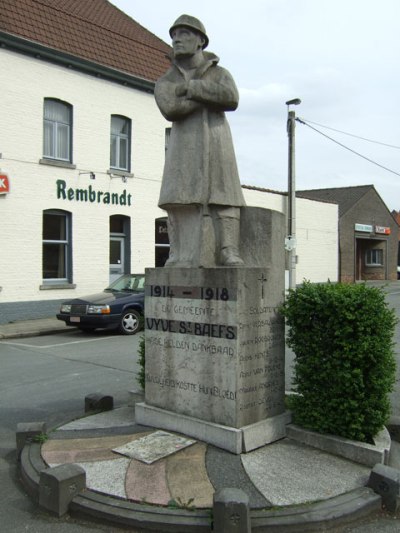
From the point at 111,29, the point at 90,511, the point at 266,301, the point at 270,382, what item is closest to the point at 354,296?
the point at 266,301

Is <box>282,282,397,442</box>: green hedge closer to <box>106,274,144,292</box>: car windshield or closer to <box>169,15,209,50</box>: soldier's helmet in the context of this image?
<box>169,15,209,50</box>: soldier's helmet

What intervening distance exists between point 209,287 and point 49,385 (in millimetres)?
4059

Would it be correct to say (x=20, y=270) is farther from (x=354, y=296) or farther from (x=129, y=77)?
(x=354, y=296)

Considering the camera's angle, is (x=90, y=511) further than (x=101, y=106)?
No

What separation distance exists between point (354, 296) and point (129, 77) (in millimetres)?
15490

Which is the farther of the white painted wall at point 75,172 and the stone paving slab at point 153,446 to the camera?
the white painted wall at point 75,172

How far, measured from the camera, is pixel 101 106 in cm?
1744

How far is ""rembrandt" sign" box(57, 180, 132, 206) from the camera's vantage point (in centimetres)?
1623

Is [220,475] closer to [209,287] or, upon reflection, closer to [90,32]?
[209,287]

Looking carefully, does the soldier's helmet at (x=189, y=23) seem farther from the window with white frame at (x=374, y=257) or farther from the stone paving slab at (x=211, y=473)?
the window with white frame at (x=374, y=257)

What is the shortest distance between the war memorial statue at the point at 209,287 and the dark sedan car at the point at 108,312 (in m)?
7.92

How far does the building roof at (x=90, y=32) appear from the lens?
1547 cm

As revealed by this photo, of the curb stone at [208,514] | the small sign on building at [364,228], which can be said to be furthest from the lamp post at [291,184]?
the small sign on building at [364,228]

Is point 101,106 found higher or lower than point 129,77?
lower
